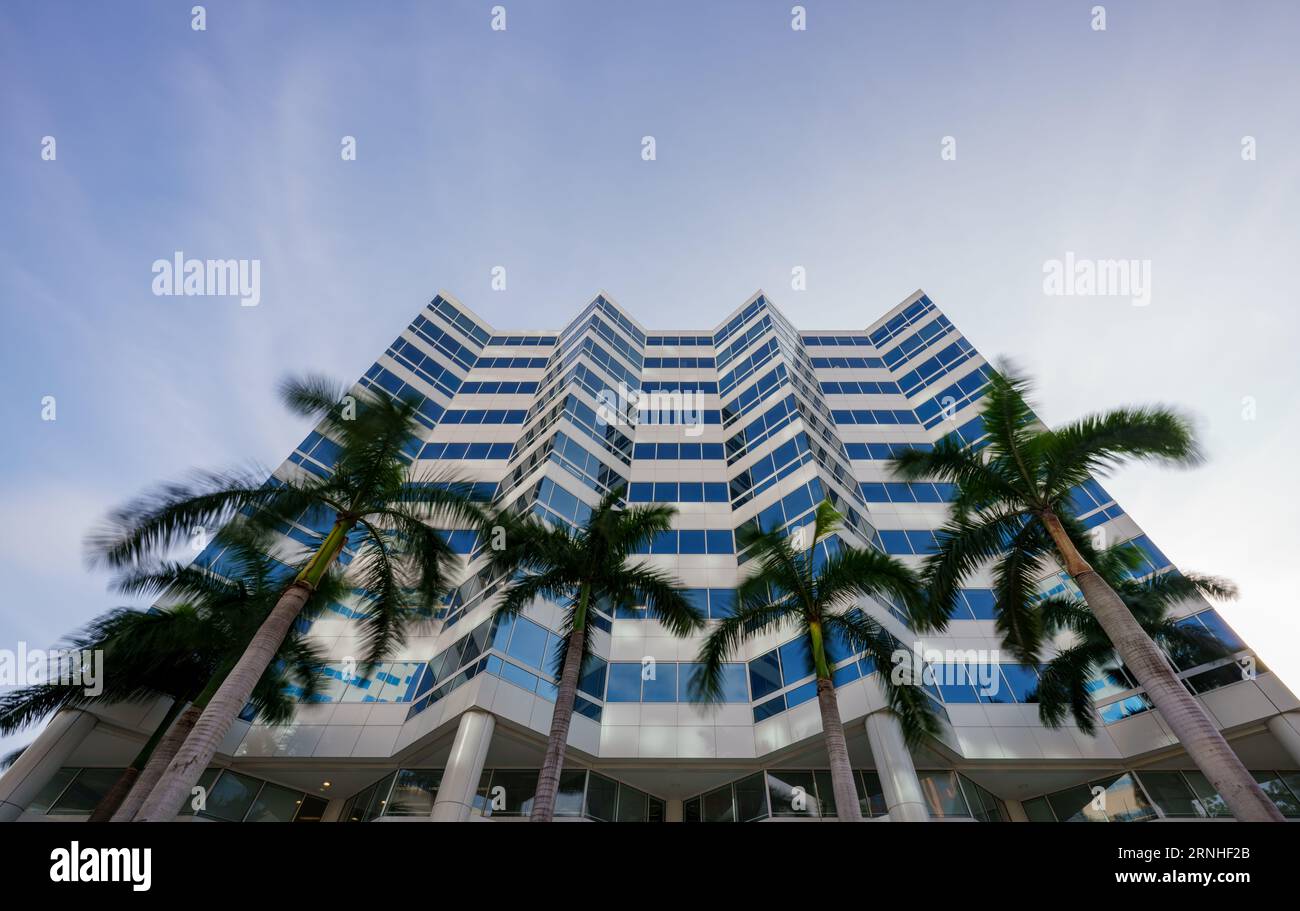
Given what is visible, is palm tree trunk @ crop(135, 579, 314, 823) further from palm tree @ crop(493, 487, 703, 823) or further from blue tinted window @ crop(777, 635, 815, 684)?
blue tinted window @ crop(777, 635, 815, 684)

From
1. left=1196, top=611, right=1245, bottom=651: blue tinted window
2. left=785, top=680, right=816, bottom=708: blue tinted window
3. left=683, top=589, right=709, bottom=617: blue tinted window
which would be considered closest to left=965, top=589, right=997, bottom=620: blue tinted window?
left=1196, top=611, right=1245, bottom=651: blue tinted window

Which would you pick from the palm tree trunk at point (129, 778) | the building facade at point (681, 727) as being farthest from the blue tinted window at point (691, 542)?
the palm tree trunk at point (129, 778)

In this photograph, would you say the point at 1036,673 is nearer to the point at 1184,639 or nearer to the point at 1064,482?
the point at 1184,639

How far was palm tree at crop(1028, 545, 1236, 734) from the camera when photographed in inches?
797

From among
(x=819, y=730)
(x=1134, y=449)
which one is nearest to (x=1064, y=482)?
(x=1134, y=449)

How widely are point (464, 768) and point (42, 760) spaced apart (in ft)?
39.9

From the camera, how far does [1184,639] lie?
21.2m

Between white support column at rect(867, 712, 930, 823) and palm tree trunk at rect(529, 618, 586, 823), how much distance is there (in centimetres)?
940

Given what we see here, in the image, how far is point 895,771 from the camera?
18.5 m

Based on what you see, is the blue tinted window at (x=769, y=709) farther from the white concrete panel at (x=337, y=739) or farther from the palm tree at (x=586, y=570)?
the white concrete panel at (x=337, y=739)

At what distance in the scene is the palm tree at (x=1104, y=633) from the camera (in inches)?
797

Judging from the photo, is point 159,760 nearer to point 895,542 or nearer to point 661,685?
point 661,685

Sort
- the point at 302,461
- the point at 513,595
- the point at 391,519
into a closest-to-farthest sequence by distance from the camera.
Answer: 1. the point at 391,519
2. the point at 513,595
3. the point at 302,461
